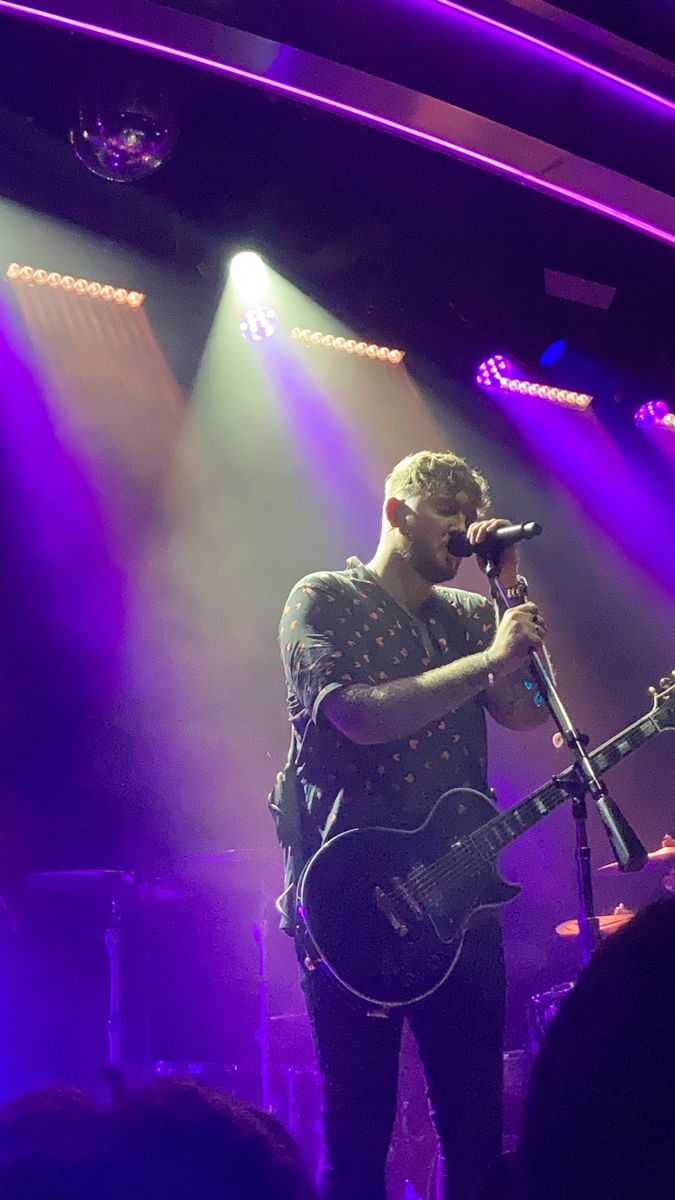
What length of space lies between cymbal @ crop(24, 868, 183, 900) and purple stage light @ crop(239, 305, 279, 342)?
327 cm

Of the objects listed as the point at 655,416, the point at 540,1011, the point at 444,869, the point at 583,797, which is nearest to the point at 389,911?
the point at 444,869

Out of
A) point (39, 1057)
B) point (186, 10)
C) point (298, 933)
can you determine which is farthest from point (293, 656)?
point (39, 1057)

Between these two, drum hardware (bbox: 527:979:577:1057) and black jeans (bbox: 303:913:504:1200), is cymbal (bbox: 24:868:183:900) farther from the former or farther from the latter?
black jeans (bbox: 303:913:504:1200)

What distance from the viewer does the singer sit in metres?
2.57

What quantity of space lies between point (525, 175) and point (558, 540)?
4.24m

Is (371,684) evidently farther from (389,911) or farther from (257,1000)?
(257,1000)

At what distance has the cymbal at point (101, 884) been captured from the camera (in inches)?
187

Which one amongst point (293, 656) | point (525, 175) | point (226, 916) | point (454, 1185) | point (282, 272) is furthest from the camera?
point (282, 272)

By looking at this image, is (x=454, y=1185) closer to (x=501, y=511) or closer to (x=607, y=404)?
(x=501, y=511)

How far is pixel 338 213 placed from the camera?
5855mm

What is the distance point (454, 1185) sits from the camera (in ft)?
8.36

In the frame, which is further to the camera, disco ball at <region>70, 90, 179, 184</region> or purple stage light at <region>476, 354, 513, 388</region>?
purple stage light at <region>476, 354, 513, 388</region>

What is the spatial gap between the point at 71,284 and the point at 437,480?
374cm

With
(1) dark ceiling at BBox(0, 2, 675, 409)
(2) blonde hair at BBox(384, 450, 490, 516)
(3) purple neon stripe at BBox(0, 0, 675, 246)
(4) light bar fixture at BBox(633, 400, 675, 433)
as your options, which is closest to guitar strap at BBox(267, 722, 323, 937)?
(2) blonde hair at BBox(384, 450, 490, 516)
